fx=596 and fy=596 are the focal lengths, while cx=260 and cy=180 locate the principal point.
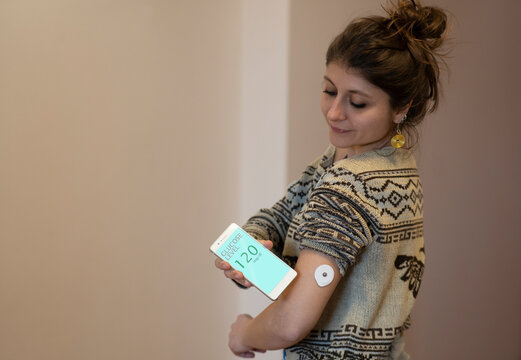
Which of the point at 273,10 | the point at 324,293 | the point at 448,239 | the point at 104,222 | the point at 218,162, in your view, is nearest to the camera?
the point at 324,293

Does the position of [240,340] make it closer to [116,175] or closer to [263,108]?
[116,175]

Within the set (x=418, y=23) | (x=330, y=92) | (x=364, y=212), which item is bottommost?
(x=364, y=212)

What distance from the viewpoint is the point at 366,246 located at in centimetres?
100

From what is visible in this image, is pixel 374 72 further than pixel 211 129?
No

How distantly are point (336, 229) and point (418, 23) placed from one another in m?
0.40

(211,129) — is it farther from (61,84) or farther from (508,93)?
(508,93)

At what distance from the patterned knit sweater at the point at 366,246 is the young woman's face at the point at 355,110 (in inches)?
1.5

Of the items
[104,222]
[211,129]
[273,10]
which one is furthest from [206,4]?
[104,222]

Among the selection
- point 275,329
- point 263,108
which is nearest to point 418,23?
point 275,329

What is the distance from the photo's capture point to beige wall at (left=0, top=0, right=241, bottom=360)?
Result: 57.7 inches

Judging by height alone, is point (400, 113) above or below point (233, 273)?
above

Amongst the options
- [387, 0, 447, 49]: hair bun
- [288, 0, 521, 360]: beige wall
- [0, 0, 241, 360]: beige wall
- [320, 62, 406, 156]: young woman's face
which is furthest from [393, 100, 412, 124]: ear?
[288, 0, 521, 360]: beige wall

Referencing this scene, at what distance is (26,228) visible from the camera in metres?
1.49

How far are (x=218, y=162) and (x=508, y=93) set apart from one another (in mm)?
1329
